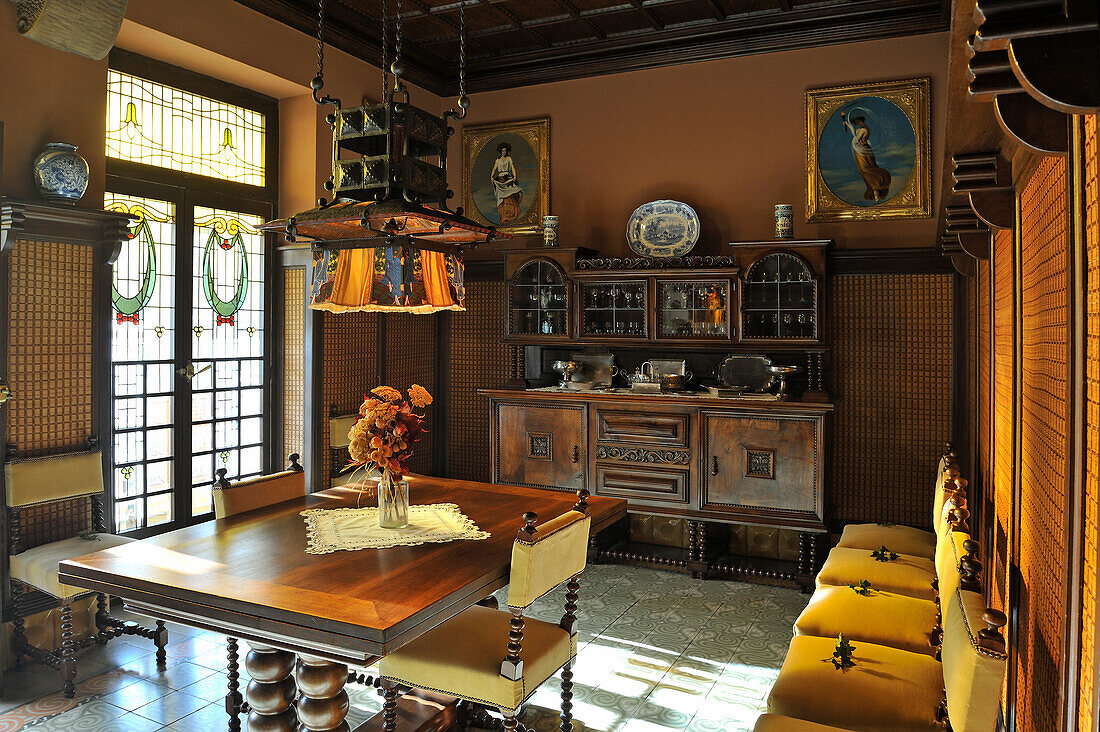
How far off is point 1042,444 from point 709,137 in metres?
4.49

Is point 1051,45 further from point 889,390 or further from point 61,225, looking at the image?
point 889,390

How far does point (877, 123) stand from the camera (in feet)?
18.1

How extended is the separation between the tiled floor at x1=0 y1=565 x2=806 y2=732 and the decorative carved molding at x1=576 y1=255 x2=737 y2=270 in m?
→ 2.29

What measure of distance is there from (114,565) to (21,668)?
1758 mm

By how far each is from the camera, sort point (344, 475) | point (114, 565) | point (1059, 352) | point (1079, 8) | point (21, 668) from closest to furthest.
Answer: point (1079, 8)
point (1059, 352)
point (114, 565)
point (21, 668)
point (344, 475)

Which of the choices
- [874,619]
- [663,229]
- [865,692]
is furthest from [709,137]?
[865,692]

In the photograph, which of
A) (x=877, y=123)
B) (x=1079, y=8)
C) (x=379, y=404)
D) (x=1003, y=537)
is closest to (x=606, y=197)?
(x=877, y=123)

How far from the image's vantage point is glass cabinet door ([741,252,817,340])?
17.8 ft

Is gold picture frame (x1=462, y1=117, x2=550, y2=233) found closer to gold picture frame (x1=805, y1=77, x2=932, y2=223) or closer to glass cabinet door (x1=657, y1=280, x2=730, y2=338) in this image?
glass cabinet door (x1=657, y1=280, x2=730, y2=338)

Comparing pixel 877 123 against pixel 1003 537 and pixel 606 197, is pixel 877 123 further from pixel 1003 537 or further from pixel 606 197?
pixel 1003 537

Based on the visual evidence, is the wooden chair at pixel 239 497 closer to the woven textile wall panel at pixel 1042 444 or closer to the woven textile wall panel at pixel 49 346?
the woven textile wall panel at pixel 49 346

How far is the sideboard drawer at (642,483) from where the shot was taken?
18.2ft

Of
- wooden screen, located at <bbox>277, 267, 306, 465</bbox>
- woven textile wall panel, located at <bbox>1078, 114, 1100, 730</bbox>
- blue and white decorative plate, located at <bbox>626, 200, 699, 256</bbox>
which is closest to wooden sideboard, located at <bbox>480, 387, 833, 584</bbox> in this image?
blue and white decorative plate, located at <bbox>626, 200, 699, 256</bbox>

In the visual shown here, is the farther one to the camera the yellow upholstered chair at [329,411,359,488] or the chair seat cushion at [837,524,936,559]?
the yellow upholstered chair at [329,411,359,488]
